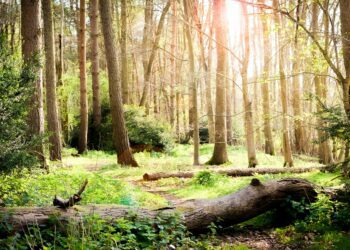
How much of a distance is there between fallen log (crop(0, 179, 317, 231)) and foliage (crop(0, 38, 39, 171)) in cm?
140

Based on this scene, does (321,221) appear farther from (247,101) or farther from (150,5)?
(150,5)

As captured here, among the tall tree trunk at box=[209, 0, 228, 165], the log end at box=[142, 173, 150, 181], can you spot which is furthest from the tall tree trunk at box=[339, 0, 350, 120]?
the log end at box=[142, 173, 150, 181]

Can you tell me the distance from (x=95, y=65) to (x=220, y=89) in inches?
338

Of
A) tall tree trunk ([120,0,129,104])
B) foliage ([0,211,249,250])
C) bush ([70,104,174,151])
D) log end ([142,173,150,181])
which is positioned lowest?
log end ([142,173,150,181])

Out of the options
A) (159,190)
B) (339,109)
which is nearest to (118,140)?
(159,190)

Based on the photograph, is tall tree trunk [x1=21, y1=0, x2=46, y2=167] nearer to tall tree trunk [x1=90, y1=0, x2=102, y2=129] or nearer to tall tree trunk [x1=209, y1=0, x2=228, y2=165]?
tall tree trunk [x1=209, y1=0, x2=228, y2=165]

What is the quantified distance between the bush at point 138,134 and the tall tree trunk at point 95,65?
26.3 inches

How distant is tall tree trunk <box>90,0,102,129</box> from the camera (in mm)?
21325

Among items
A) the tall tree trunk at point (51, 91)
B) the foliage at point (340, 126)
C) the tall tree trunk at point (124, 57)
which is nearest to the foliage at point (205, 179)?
the foliage at point (340, 126)

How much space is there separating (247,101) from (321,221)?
27.1 feet

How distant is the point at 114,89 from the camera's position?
16.2 meters

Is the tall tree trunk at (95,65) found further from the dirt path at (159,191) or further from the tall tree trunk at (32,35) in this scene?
the dirt path at (159,191)

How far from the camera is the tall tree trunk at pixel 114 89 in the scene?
16047 millimetres

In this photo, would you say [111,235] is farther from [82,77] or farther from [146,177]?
[82,77]
